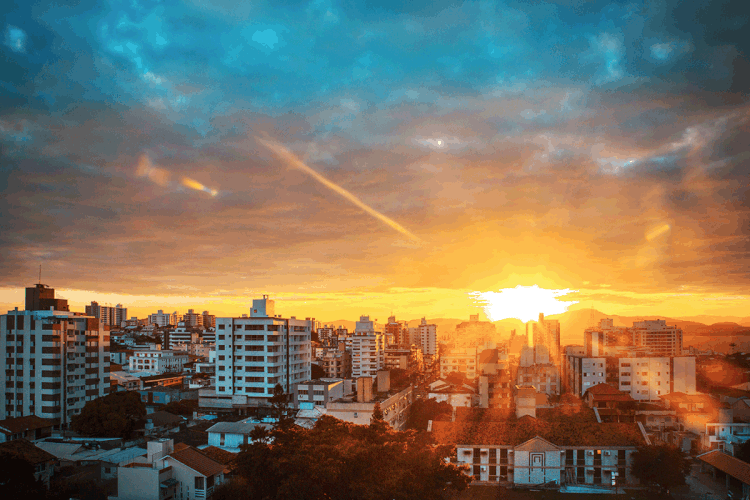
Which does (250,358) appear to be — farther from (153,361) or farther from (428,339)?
(428,339)

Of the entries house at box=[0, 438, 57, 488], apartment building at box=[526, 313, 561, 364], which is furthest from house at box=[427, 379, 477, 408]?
apartment building at box=[526, 313, 561, 364]

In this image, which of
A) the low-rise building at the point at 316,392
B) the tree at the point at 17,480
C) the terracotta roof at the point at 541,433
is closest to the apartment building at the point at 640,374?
the terracotta roof at the point at 541,433

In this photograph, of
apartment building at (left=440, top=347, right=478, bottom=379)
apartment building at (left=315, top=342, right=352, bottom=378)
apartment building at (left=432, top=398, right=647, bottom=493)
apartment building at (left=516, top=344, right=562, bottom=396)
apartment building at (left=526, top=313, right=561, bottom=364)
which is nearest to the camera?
apartment building at (left=432, top=398, right=647, bottom=493)

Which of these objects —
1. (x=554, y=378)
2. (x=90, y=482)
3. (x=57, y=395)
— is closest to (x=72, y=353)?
(x=57, y=395)

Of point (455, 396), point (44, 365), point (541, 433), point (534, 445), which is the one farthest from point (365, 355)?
Result: point (534, 445)

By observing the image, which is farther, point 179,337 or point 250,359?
point 179,337

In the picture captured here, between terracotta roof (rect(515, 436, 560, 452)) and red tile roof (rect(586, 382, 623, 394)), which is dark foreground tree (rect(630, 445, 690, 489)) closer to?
terracotta roof (rect(515, 436, 560, 452))

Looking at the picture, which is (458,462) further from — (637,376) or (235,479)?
(637,376)
